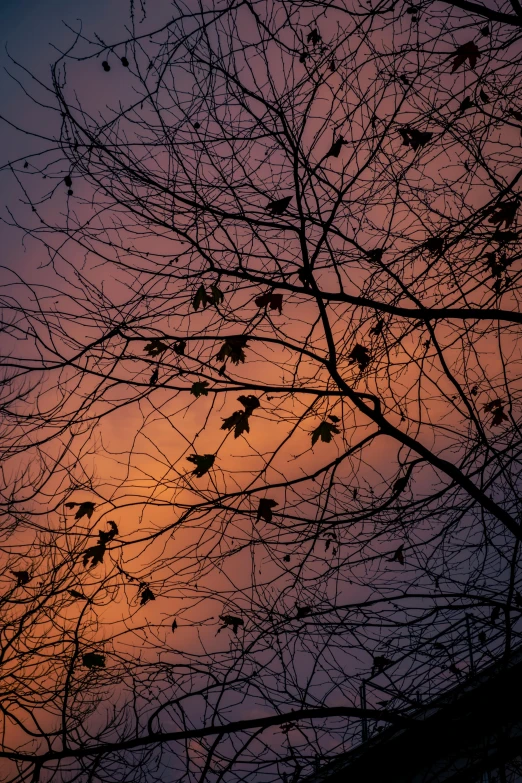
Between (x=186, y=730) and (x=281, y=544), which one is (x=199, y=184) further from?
(x=186, y=730)

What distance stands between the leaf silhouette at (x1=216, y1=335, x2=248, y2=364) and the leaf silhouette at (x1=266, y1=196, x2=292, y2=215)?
0.74m

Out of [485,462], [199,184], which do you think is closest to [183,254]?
[199,184]

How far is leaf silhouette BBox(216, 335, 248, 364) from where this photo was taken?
4.13m

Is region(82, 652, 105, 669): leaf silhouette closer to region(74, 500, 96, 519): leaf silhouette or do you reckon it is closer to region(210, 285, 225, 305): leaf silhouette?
region(74, 500, 96, 519): leaf silhouette

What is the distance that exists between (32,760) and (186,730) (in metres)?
0.93

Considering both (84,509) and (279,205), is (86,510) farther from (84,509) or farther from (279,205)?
(279,205)

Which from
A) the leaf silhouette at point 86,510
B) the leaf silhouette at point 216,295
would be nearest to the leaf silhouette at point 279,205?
the leaf silhouette at point 216,295

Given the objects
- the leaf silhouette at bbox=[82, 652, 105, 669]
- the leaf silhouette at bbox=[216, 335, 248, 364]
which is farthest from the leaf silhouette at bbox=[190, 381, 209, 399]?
the leaf silhouette at bbox=[82, 652, 105, 669]

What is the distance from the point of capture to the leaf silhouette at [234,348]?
4129mm

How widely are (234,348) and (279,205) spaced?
33.8 inches

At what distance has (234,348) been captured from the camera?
4129mm

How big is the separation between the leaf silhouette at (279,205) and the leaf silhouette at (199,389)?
3.51ft

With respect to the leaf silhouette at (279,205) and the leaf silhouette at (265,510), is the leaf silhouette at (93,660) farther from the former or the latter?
the leaf silhouette at (279,205)

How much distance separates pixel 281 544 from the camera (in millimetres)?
4105
